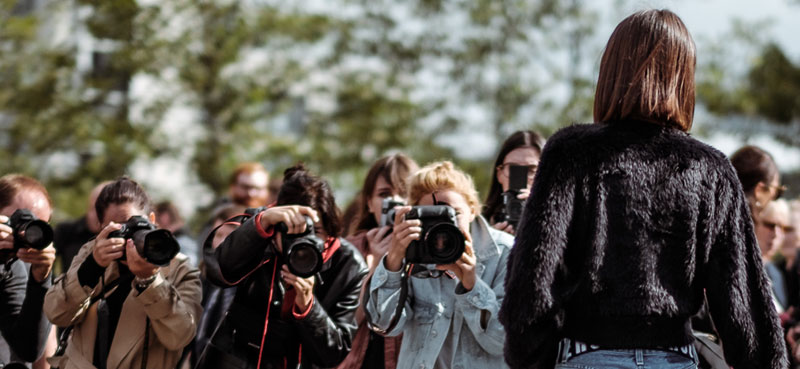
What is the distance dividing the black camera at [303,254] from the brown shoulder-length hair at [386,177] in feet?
5.20

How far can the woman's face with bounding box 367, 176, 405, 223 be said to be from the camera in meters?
5.55

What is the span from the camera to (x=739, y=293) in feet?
9.46

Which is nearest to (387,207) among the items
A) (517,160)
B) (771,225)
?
(517,160)

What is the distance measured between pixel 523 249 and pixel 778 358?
2.80 feet

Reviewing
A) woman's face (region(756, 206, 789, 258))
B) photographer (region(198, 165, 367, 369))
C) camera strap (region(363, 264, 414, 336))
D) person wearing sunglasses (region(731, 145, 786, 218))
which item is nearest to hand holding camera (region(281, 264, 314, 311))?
photographer (region(198, 165, 367, 369))

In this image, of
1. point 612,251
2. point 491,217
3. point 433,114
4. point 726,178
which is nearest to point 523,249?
point 612,251

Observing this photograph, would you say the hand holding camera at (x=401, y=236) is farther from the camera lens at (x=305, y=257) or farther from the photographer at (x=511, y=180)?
the photographer at (x=511, y=180)

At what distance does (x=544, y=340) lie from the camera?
2.88 meters

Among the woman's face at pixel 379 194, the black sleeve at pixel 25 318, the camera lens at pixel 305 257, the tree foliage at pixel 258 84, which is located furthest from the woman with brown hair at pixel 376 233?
the tree foliage at pixel 258 84

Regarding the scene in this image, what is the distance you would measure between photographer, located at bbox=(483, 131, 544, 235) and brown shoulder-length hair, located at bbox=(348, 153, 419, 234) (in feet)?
1.61

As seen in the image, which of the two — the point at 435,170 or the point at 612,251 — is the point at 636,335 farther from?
the point at 435,170

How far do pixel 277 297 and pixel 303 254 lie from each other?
318 millimetres

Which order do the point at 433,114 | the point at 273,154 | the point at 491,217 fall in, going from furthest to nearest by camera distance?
the point at 433,114
the point at 273,154
the point at 491,217

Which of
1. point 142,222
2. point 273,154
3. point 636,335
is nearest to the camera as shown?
point 636,335
